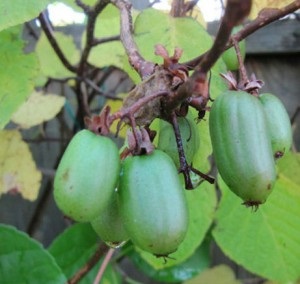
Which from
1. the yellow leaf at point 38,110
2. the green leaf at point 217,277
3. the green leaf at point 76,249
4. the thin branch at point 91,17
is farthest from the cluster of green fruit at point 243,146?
the green leaf at point 217,277

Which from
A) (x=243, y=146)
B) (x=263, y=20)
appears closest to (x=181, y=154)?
(x=243, y=146)

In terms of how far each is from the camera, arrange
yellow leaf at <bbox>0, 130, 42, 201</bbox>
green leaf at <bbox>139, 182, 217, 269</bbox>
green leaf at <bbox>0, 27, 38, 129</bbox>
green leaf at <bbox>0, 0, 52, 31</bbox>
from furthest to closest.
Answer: yellow leaf at <bbox>0, 130, 42, 201</bbox>
green leaf at <bbox>139, 182, 217, 269</bbox>
green leaf at <bbox>0, 27, 38, 129</bbox>
green leaf at <bbox>0, 0, 52, 31</bbox>

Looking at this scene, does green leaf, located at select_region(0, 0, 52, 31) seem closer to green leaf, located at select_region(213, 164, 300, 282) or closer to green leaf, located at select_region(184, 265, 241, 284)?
green leaf, located at select_region(213, 164, 300, 282)

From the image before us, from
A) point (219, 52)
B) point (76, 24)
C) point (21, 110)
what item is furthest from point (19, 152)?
point (219, 52)

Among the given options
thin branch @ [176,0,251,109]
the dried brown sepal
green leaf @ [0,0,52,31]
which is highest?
thin branch @ [176,0,251,109]

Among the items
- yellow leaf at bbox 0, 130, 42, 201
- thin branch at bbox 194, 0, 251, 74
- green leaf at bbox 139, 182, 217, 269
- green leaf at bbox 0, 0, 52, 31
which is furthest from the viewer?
yellow leaf at bbox 0, 130, 42, 201

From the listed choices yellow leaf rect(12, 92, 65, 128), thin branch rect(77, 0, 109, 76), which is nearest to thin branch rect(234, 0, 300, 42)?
thin branch rect(77, 0, 109, 76)
